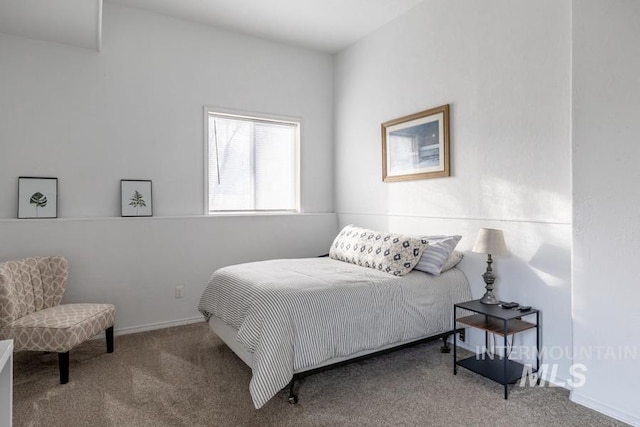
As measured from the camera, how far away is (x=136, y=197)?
3.73 metres

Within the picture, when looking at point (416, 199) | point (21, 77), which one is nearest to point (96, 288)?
point (21, 77)

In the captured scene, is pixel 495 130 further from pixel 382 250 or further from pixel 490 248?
pixel 382 250

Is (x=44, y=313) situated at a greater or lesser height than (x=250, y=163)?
lesser

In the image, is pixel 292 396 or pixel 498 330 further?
pixel 498 330

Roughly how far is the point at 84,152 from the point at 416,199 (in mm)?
3089

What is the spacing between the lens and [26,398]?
7.86 feet

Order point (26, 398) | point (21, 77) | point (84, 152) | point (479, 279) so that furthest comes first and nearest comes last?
point (84, 152)
point (21, 77)
point (479, 279)
point (26, 398)

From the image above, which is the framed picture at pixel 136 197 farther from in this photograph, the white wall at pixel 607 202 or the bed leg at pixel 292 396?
the white wall at pixel 607 202

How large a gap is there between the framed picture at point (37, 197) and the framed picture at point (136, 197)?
0.53 m

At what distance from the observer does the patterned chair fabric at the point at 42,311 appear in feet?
8.45

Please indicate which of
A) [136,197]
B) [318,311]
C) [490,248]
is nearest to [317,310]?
[318,311]

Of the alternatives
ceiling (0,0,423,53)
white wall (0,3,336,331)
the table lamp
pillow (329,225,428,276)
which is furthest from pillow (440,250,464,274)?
ceiling (0,0,423,53)

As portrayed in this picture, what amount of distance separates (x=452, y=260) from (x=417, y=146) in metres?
1.15

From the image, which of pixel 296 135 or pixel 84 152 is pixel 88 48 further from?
pixel 296 135
